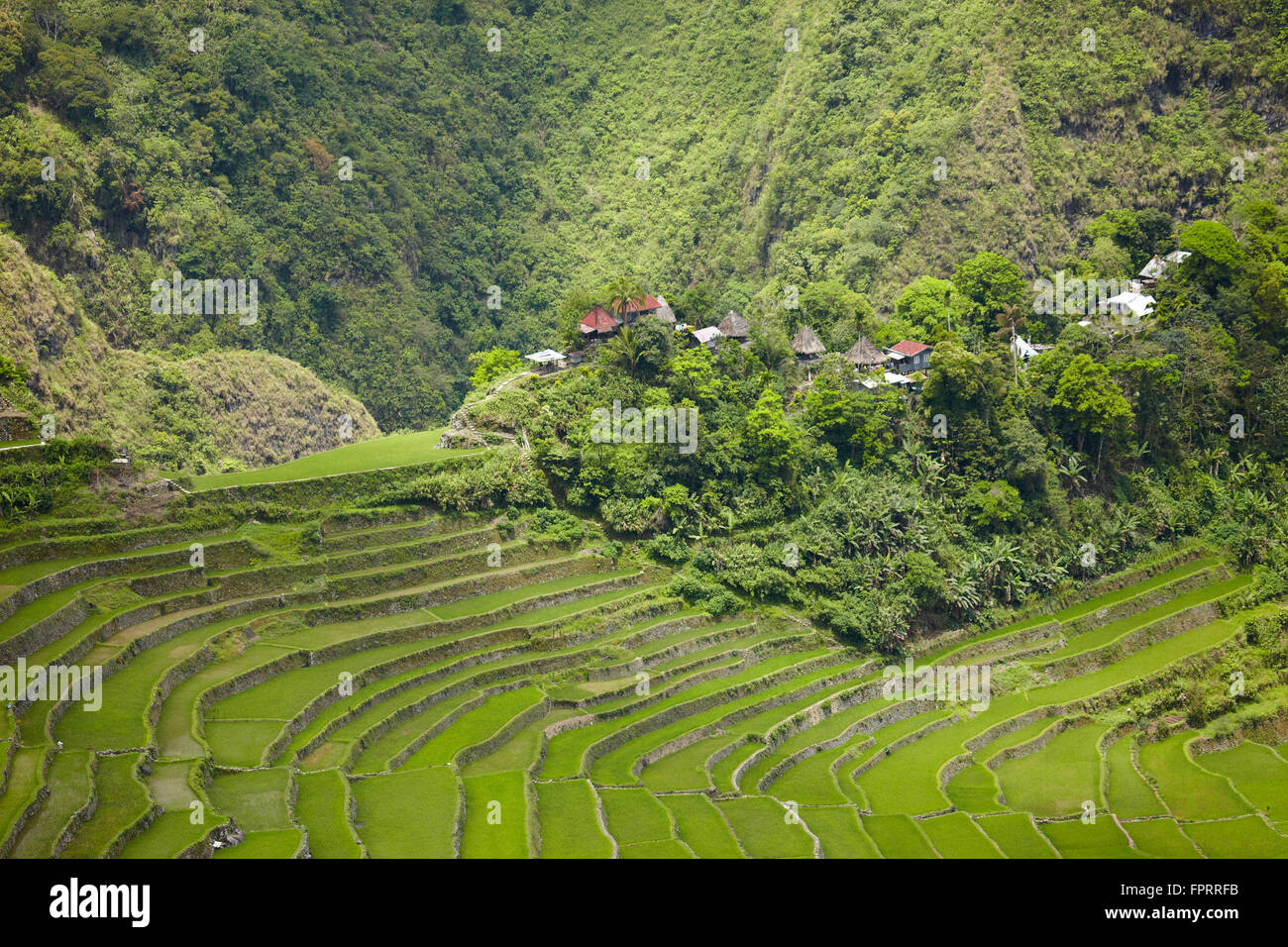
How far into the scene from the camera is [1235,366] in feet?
158

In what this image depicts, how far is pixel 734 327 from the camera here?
48000mm

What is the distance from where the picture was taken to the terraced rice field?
23.9m

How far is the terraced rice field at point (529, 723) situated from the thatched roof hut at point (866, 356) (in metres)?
10.6

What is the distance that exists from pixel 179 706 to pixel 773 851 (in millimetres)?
12264

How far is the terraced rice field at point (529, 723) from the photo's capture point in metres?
23.9

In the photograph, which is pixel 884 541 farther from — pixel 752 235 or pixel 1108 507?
pixel 752 235

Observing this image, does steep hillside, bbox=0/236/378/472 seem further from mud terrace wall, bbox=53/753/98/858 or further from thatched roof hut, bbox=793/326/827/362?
thatched roof hut, bbox=793/326/827/362

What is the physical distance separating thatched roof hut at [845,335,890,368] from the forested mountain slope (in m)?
5.78

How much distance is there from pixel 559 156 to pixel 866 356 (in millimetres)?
42046

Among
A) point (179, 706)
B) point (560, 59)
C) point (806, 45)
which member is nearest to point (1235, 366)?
point (806, 45)

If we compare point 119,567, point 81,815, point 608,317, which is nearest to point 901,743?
point 608,317

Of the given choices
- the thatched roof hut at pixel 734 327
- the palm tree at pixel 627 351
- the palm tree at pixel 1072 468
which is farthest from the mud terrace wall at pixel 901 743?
the thatched roof hut at pixel 734 327

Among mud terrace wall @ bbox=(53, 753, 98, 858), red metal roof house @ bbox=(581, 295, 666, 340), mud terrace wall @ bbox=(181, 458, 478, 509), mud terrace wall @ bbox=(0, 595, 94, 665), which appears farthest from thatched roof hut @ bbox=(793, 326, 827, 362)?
mud terrace wall @ bbox=(53, 753, 98, 858)

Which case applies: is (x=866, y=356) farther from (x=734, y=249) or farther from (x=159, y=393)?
(x=159, y=393)
